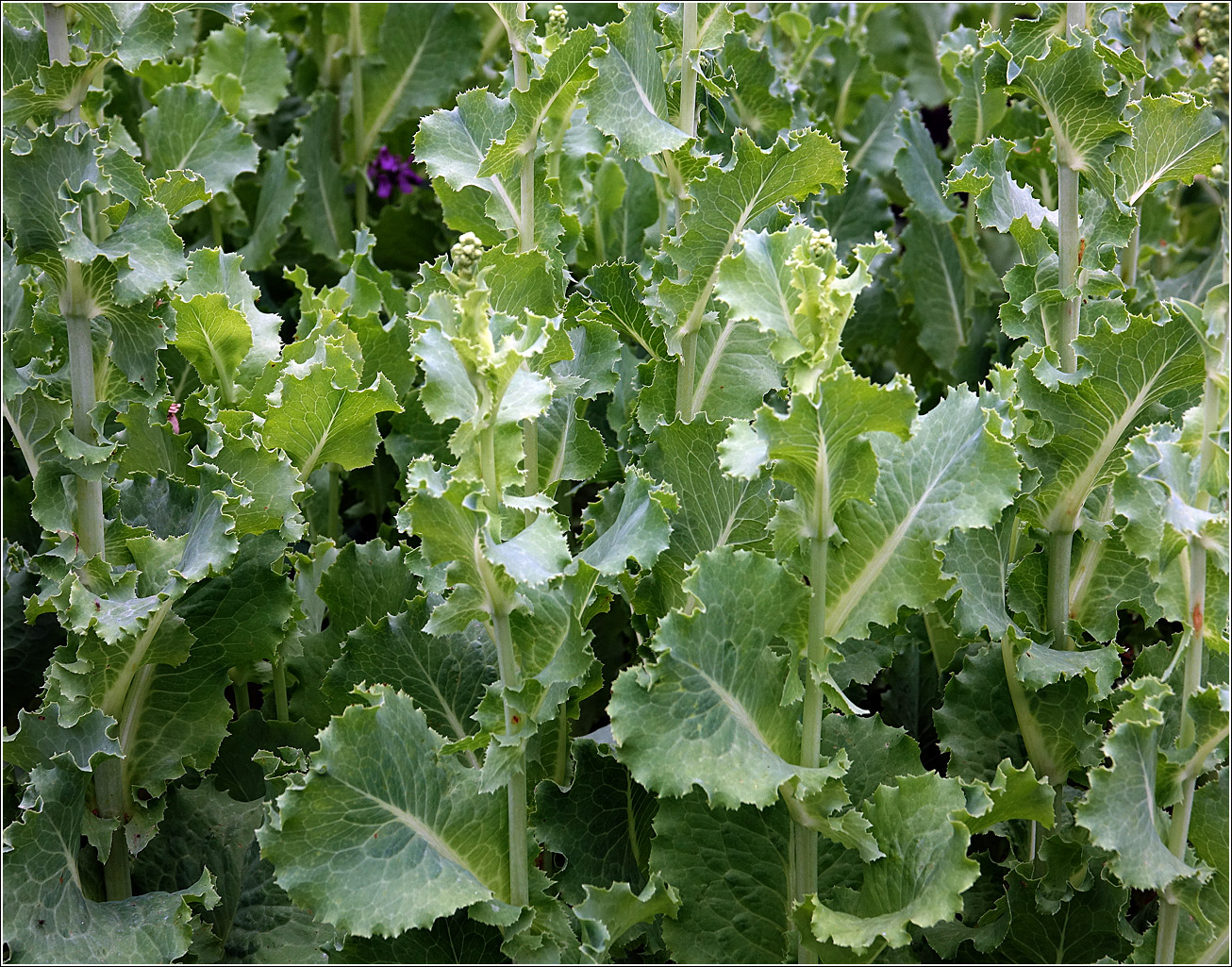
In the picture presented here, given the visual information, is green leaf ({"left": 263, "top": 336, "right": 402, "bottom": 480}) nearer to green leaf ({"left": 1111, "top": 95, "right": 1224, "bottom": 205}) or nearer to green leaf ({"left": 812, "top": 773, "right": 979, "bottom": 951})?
green leaf ({"left": 812, "top": 773, "right": 979, "bottom": 951})

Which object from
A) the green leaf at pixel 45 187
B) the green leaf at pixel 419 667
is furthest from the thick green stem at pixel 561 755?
the green leaf at pixel 45 187

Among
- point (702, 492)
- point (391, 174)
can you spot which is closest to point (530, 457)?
point (702, 492)

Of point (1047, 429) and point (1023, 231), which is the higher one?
point (1023, 231)

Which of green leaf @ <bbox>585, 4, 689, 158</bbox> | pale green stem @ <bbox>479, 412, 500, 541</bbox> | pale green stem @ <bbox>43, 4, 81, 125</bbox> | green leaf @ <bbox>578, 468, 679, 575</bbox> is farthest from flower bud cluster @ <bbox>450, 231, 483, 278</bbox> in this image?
pale green stem @ <bbox>43, 4, 81, 125</bbox>

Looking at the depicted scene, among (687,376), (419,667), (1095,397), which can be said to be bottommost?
(419,667)

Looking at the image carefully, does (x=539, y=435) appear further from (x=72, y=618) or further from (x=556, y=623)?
(x=72, y=618)

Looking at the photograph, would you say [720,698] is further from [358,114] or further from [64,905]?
[358,114]

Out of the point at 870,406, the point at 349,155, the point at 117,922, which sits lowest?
the point at 117,922

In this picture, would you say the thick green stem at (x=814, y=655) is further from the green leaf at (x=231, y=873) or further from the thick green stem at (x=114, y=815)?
the thick green stem at (x=114, y=815)

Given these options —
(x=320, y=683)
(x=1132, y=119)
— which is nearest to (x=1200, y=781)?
(x=1132, y=119)
